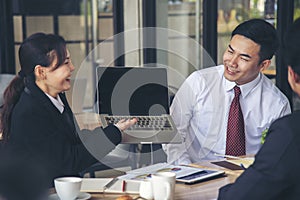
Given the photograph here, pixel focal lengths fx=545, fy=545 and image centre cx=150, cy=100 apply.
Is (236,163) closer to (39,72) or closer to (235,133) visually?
(235,133)

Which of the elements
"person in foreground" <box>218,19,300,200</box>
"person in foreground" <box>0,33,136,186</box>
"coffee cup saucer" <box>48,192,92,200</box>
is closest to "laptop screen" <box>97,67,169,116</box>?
"person in foreground" <box>0,33,136,186</box>

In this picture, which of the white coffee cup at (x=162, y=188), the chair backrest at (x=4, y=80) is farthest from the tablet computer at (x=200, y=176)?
the chair backrest at (x=4, y=80)

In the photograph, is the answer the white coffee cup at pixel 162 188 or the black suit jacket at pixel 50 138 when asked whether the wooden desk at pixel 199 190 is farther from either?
the black suit jacket at pixel 50 138

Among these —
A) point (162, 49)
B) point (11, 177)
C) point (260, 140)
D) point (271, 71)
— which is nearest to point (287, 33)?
point (11, 177)

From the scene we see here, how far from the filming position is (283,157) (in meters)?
1.68

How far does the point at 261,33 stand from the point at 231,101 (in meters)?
0.41

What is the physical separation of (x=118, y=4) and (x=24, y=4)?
86 cm

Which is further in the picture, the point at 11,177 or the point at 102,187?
the point at 102,187

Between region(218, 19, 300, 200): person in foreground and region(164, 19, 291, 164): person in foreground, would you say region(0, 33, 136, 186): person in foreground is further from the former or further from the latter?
region(218, 19, 300, 200): person in foreground

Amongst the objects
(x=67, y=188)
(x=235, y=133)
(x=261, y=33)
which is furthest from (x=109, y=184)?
(x=261, y=33)

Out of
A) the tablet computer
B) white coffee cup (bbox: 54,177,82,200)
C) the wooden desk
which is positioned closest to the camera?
white coffee cup (bbox: 54,177,82,200)

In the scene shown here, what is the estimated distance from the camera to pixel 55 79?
2592 mm

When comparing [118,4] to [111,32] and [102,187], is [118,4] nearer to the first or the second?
[111,32]

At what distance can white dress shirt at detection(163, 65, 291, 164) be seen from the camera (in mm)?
3023
